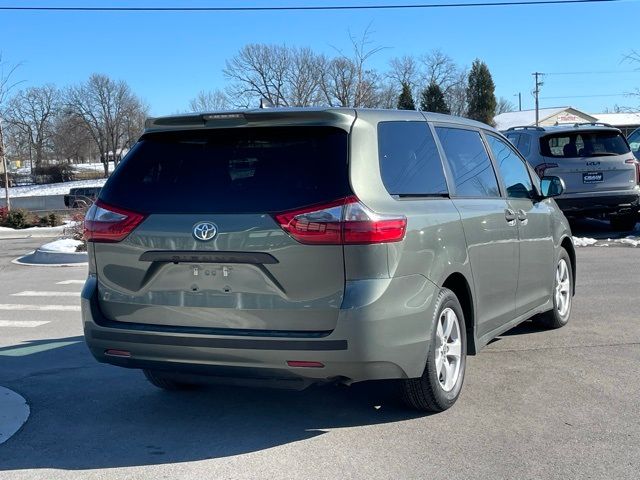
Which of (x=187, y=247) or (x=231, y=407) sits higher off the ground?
(x=187, y=247)

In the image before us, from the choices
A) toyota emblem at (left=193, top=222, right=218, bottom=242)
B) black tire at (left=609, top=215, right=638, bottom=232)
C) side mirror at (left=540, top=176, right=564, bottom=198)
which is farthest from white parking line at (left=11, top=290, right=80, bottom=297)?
black tire at (left=609, top=215, right=638, bottom=232)

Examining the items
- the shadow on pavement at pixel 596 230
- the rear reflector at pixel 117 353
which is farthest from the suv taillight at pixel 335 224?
the shadow on pavement at pixel 596 230

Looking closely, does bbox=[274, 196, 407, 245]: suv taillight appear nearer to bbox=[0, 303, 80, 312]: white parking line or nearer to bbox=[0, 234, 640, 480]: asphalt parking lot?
bbox=[0, 234, 640, 480]: asphalt parking lot

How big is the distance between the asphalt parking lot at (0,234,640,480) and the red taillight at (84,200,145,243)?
49.6 inches

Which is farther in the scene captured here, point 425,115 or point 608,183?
point 608,183

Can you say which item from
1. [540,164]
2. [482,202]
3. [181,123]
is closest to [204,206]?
[181,123]

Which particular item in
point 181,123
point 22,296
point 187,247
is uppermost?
point 181,123

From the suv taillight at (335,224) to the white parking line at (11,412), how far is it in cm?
232

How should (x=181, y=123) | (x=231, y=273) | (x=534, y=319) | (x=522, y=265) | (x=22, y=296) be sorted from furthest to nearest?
1. (x=22, y=296)
2. (x=534, y=319)
3. (x=522, y=265)
4. (x=181, y=123)
5. (x=231, y=273)

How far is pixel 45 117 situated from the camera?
281ft

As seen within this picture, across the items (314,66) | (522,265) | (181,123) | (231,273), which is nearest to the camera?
(231,273)

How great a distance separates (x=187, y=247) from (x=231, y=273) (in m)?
0.30

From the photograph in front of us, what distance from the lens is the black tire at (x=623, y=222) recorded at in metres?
15.4

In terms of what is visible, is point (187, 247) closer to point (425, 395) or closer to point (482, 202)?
point (425, 395)
